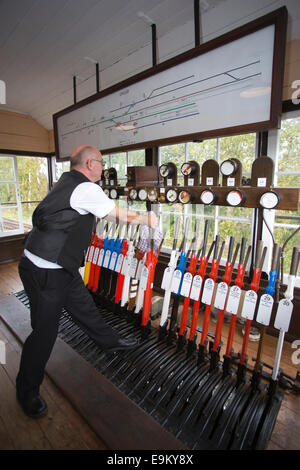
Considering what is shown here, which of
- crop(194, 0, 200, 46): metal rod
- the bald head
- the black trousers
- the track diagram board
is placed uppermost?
crop(194, 0, 200, 46): metal rod

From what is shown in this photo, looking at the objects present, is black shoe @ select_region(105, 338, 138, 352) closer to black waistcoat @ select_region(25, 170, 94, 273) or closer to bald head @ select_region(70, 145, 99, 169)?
black waistcoat @ select_region(25, 170, 94, 273)

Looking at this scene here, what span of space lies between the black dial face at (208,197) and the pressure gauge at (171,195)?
0.25 metres

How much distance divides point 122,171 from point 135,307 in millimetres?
1869

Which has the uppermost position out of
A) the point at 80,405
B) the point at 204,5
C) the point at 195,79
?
the point at 204,5

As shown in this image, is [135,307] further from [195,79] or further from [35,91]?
[35,91]

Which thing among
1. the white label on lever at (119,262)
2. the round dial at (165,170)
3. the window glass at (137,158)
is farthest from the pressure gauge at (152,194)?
the window glass at (137,158)

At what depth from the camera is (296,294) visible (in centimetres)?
214

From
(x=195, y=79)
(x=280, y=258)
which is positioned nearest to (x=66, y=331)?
(x=280, y=258)

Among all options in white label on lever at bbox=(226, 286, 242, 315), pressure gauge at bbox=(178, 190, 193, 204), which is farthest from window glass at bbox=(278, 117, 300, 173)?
white label on lever at bbox=(226, 286, 242, 315)

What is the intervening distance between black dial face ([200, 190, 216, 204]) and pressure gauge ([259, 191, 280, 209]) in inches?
12.4

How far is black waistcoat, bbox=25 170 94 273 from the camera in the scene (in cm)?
147

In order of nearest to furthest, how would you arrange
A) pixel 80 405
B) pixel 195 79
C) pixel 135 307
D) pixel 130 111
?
pixel 80 405
pixel 195 79
pixel 135 307
pixel 130 111

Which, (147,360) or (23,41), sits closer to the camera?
(147,360)

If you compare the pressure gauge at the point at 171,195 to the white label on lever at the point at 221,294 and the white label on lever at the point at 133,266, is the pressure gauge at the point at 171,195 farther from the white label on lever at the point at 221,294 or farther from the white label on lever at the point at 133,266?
the white label on lever at the point at 221,294
